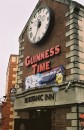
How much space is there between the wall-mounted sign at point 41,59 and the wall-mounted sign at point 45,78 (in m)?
0.43

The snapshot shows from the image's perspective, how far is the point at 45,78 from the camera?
61.9ft

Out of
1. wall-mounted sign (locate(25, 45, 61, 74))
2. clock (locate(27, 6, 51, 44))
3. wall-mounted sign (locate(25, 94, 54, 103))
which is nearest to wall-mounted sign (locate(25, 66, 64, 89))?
wall-mounted sign (locate(25, 45, 61, 74))

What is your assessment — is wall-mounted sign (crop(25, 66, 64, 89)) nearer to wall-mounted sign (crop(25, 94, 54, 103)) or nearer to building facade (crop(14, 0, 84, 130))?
building facade (crop(14, 0, 84, 130))

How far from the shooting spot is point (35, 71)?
20.3m

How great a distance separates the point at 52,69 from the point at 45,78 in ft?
2.89

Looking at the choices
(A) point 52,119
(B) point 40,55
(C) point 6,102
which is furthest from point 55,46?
(C) point 6,102

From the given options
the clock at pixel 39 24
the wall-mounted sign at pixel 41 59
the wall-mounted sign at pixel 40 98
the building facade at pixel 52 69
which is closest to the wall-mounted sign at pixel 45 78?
the building facade at pixel 52 69

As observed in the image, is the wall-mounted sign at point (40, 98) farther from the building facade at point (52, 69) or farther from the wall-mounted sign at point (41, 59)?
the wall-mounted sign at point (41, 59)

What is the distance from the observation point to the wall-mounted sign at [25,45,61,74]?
61.1 ft

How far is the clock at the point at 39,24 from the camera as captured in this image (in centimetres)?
1964

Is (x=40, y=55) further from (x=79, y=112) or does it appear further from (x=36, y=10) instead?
(x=79, y=112)

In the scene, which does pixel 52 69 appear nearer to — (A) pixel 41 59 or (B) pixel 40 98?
(A) pixel 41 59

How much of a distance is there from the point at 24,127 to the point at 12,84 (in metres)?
→ 9.58

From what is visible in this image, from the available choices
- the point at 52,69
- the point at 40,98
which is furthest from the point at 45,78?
the point at 40,98
